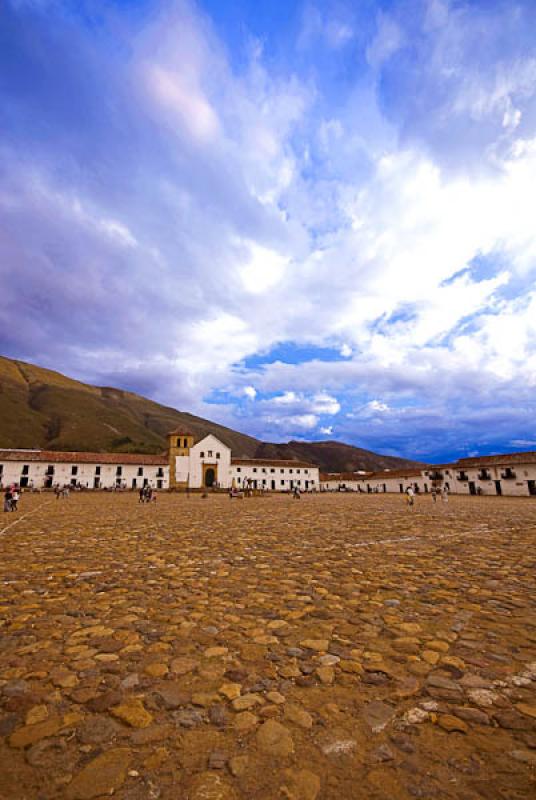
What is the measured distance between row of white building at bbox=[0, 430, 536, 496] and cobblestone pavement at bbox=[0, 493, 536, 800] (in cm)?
5253

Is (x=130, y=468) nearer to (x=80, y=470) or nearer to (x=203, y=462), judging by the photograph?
(x=80, y=470)

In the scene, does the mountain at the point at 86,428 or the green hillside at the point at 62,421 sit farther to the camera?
the mountain at the point at 86,428

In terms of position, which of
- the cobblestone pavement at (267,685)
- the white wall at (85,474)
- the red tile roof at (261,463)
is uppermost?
the red tile roof at (261,463)

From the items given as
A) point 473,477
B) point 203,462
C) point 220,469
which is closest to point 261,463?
point 220,469

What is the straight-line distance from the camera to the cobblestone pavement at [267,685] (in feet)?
6.11

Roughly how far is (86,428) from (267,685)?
141 metres

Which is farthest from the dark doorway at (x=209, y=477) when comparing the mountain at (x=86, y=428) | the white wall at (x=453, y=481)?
the mountain at (x=86, y=428)

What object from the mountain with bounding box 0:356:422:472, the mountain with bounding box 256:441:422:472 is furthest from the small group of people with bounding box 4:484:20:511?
the mountain with bounding box 256:441:422:472

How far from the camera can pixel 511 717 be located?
7.68 ft

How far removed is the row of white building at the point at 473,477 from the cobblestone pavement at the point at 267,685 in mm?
34291

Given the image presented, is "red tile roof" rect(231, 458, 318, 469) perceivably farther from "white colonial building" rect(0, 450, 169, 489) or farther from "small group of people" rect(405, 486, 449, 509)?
"small group of people" rect(405, 486, 449, 509)

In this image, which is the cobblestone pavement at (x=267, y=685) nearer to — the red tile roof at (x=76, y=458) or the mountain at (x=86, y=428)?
the red tile roof at (x=76, y=458)

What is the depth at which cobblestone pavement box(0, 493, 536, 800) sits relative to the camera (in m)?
1.86

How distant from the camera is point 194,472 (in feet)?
238
